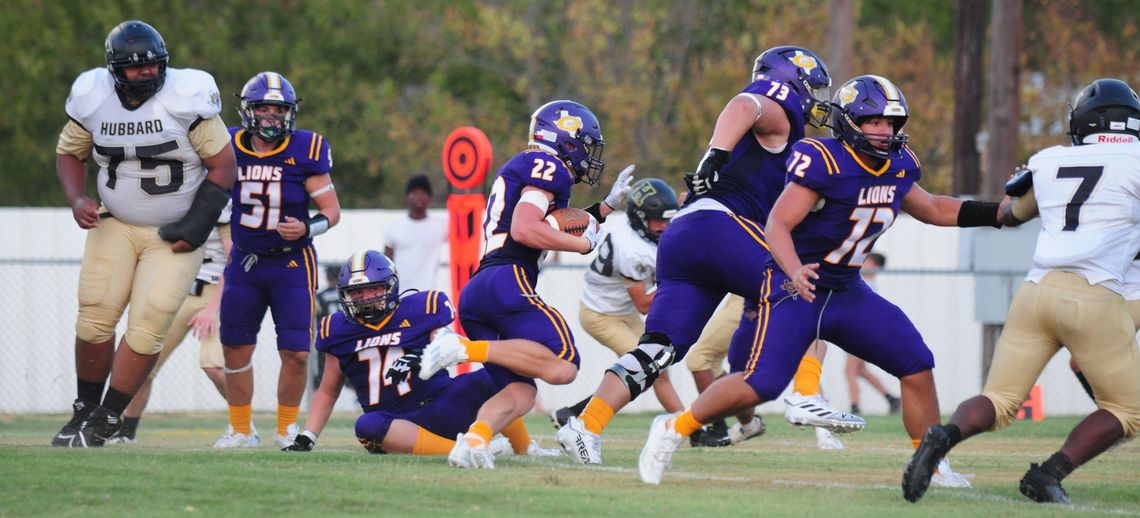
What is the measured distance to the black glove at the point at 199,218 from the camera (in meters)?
8.30

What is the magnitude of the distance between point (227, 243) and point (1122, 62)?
2476 cm

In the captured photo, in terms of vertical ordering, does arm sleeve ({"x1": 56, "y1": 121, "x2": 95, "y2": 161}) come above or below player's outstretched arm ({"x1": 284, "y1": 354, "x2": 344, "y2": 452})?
above

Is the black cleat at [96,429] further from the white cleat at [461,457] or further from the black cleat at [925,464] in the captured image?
the black cleat at [925,464]

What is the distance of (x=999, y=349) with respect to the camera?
6.55 m

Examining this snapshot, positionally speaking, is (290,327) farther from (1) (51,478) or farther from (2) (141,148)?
(1) (51,478)

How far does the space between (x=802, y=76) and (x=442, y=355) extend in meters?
2.36

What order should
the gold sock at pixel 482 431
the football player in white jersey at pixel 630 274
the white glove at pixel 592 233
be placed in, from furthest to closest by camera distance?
1. the football player in white jersey at pixel 630 274
2. the white glove at pixel 592 233
3. the gold sock at pixel 482 431

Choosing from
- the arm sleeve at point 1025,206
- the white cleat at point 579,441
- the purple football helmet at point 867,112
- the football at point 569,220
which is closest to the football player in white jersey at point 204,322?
the football at point 569,220

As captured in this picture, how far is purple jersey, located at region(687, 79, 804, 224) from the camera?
745 centimetres

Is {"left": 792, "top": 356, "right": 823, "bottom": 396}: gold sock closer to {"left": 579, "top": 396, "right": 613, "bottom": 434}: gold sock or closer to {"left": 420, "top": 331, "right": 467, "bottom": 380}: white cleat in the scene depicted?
{"left": 579, "top": 396, "right": 613, "bottom": 434}: gold sock

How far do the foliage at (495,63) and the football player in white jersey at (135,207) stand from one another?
1831cm

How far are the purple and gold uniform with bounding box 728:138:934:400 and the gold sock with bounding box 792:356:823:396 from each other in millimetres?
197

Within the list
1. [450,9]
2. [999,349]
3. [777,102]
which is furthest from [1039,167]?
[450,9]

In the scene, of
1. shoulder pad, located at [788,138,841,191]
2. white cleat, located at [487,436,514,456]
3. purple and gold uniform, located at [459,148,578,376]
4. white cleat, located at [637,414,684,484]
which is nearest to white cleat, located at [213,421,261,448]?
white cleat, located at [487,436,514,456]
